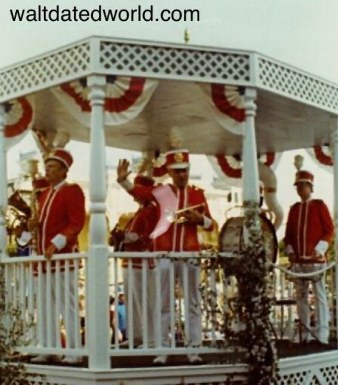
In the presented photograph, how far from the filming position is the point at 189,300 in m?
7.67

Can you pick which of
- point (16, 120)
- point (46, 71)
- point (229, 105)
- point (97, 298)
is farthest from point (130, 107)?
point (97, 298)

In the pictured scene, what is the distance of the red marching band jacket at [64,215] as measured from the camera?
25.4 ft

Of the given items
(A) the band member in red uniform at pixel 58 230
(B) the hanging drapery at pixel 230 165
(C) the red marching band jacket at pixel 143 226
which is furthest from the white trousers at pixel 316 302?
(A) the band member in red uniform at pixel 58 230

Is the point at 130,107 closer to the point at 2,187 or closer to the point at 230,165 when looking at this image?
the point at 2,187

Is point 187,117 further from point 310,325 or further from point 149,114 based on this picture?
point 310,325

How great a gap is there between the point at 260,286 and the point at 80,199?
1879 mm

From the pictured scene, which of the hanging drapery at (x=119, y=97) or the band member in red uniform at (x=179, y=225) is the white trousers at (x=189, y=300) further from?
the hanging drapery at (x=119, y=97)

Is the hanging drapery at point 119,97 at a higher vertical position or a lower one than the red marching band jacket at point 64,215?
higher

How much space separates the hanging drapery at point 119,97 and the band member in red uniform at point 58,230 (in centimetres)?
73

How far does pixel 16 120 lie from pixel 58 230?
→ 4.25ft

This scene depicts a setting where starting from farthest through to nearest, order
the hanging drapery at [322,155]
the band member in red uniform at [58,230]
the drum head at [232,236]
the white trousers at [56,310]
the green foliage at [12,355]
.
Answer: the hanging drapery at [322,155] < the drum head at [232,236] < the band member in red uniform at [58,230] < the white trousers at [56,310] < the green foliage at [12,355]

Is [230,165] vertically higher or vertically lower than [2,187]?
higher

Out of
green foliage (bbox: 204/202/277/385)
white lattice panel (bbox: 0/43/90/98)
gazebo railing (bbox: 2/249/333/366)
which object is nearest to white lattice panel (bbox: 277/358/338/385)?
green foliage (bbox: 204/202/277/385)

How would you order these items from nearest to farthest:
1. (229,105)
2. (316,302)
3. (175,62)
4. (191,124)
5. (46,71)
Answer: (175,62)
(46,71)
(229,105)
(316,302)
(191,124)
